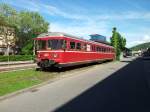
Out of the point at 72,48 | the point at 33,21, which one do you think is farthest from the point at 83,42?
the point at 33,21

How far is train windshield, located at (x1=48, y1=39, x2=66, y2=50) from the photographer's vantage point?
797 inches

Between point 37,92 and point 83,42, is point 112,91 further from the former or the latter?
point 83,42

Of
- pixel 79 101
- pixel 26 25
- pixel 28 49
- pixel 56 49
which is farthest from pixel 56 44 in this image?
pixel 26 25

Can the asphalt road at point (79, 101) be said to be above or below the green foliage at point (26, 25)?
below

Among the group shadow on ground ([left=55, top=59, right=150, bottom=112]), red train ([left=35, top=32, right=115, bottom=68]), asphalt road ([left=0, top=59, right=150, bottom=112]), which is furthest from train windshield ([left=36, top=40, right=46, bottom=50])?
shadow on ground ([left=55, top=59, right=150, bottom=112])

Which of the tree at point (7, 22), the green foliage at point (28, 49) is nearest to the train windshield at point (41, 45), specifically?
the tree at point (7, 22)

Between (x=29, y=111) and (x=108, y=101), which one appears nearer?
(x=29, y=111)

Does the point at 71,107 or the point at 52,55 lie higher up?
the point at 52,55

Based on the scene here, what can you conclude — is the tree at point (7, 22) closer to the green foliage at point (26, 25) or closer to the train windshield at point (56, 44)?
the green foliage at point (26, 25)

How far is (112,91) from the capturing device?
12.2 metres

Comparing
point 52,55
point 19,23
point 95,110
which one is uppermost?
point 19,23

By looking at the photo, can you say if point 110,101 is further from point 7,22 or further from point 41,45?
point 7,22

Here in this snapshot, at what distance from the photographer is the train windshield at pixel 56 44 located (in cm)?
2025

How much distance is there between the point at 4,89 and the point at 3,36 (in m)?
55.0
